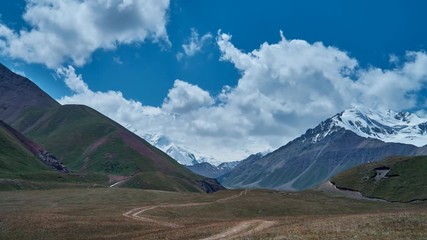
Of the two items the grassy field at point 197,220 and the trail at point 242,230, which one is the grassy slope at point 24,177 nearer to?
the grassy field at point 197,220

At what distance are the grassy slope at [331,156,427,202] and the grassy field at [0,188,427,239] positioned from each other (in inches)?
1578

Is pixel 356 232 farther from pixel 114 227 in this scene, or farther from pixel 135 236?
pixel 114 227

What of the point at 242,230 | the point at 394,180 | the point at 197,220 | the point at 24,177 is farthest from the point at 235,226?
the point at 24,177

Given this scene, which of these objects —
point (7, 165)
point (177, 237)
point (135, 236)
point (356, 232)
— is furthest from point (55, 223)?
point (7, 165)

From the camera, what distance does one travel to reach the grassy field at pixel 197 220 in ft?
141

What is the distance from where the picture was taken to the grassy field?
43.0 m

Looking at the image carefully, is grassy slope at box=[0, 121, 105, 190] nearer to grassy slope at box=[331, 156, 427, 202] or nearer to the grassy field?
the grassy field

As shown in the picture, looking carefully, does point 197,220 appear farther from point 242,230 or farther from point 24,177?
point 24,177

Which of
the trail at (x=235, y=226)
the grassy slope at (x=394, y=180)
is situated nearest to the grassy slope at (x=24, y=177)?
the trail at (x=235, y=226)

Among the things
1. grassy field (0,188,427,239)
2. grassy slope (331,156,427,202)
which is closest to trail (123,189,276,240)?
grassy field (0,188,427,239)

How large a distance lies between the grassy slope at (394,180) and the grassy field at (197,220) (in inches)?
1578

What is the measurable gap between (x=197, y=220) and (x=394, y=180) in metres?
107

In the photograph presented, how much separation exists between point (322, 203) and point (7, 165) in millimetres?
128139

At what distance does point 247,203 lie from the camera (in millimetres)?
97875
